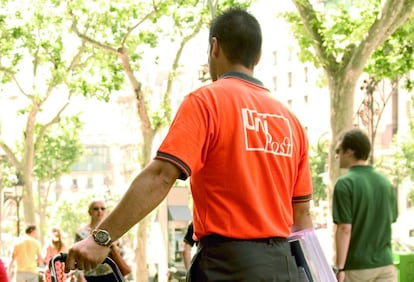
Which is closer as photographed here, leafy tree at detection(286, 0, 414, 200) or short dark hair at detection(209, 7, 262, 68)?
short dark hair at detection(209, 7, 262, 68)

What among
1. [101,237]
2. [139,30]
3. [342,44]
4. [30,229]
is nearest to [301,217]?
[101,237]

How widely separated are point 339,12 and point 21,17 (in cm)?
1224

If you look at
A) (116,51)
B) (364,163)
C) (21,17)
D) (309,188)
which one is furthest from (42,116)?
(309,188)

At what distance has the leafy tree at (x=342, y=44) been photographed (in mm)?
15297

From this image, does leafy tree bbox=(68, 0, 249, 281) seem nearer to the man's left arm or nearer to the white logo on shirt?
the man's left arm

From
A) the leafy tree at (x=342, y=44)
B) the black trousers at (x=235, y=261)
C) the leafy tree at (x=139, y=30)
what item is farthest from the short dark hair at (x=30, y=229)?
the black trousers at (x=235, y=261)

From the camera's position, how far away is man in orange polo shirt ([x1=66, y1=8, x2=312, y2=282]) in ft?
10.5

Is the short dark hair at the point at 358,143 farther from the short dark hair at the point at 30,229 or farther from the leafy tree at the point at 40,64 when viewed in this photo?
the leafy tree at the point at 40,64

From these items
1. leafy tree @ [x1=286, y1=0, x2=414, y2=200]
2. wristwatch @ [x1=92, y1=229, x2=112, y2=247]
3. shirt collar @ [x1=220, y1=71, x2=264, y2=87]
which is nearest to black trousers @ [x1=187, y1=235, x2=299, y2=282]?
wristwatch @ [x1=92, y1=229, x2=112, y2=247]

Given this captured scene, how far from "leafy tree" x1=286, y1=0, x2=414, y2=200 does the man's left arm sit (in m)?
11.6

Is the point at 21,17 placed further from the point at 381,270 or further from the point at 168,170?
the point at 168,170

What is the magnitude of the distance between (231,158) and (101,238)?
1.58 feet

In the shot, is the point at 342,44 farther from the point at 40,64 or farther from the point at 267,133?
the point at 40,64

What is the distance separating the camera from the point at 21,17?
28.0 m
